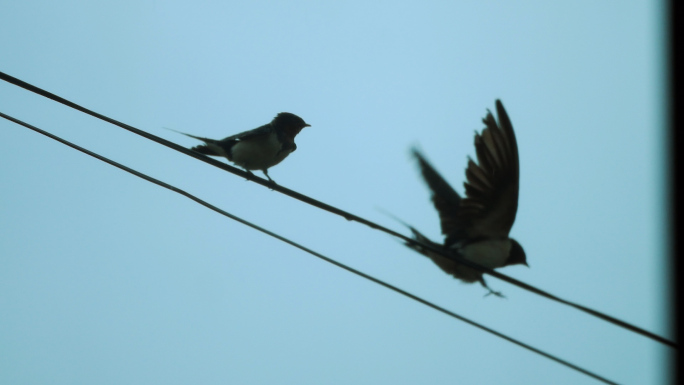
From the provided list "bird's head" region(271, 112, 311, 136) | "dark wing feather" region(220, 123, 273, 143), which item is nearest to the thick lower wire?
"dark wing feather" region(220, 123, 273, 143)

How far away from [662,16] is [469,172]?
3.51 metres

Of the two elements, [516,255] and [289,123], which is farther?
[289,123]

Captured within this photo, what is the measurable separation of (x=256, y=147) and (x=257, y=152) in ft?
0.13

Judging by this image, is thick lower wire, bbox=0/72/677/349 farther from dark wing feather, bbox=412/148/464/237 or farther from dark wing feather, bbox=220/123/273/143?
dark wing feather, bbox=220/123/273/143

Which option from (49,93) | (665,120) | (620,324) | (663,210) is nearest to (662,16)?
(665,120)

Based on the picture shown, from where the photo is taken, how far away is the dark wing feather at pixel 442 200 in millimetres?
4969

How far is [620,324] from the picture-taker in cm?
227

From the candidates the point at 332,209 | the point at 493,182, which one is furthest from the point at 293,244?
the point at 493,182

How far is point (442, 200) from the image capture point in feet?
16.5

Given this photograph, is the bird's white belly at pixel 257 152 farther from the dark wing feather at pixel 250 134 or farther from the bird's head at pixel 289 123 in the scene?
the bird's head at pixel 289 123

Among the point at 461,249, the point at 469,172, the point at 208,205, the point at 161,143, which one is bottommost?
the point at 208,205

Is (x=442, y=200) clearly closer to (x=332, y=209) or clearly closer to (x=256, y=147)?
(x=256, y=147)

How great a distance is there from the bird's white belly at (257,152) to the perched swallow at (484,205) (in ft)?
3.62

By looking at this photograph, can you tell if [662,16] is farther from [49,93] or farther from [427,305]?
[49,93]
